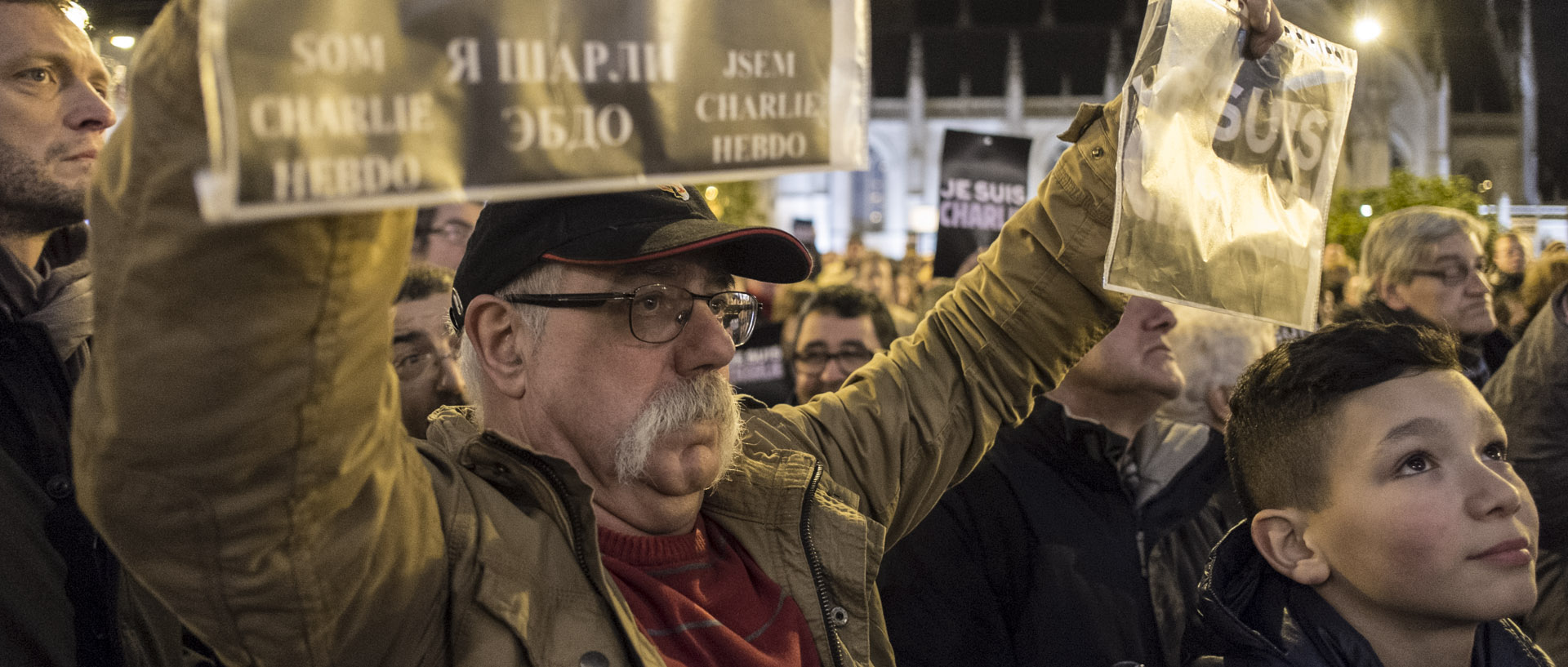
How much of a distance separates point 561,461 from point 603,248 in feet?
1.04

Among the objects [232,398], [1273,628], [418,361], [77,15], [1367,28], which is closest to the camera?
[232,398]

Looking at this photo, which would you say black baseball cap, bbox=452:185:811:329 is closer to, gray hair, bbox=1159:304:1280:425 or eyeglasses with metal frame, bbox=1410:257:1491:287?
gray hair, bbox=1159:304:1280:425

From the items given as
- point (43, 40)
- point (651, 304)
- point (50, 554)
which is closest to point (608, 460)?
point (651, 304)

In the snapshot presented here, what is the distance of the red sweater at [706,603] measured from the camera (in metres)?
1.66

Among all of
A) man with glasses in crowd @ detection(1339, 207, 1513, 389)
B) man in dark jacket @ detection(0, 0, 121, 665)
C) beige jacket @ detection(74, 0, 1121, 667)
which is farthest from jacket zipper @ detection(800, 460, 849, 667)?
man with glasses in crowd @ detection(1339, 207, 1513, 389)

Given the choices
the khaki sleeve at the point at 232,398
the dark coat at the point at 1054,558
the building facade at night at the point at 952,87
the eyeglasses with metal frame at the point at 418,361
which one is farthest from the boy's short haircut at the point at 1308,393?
the building facade at night at the point at 952,87

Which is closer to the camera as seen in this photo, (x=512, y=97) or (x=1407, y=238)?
(x=512, y=97)

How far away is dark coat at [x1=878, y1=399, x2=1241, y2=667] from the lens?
9.08ft

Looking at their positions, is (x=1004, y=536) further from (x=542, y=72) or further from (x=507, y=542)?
(x=542, y=72)

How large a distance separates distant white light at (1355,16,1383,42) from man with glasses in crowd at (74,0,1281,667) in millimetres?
5664

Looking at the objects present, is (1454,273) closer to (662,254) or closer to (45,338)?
(662,254)

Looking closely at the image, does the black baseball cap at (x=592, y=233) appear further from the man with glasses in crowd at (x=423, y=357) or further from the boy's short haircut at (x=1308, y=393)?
the man with glasses in crowd at (x=423, y=357)

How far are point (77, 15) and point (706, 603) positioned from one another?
61.7 inches

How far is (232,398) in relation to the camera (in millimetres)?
1078
